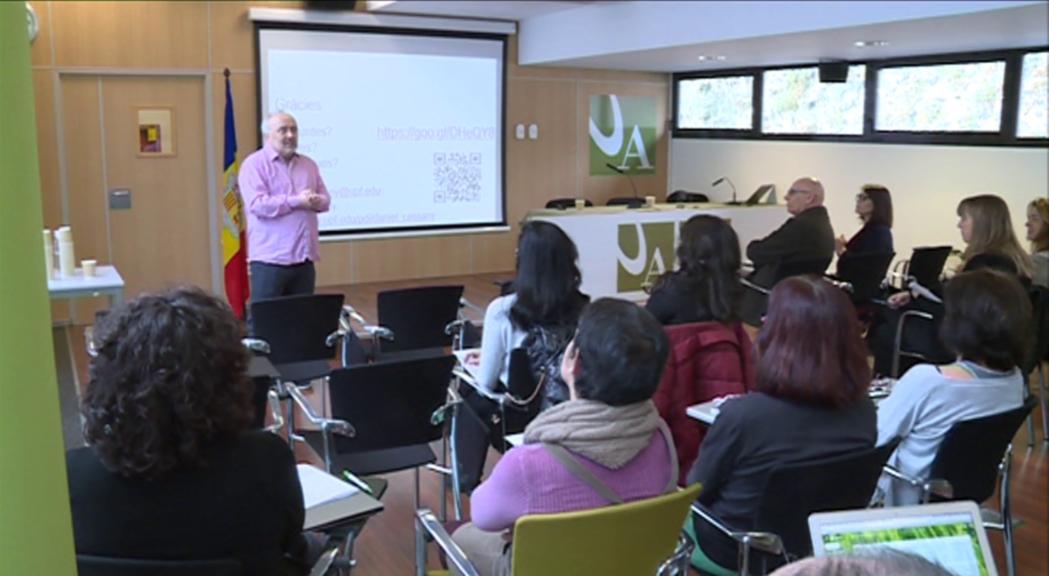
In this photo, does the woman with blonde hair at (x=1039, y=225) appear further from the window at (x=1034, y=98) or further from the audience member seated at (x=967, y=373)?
the audience member seated at (x=967, y=373)

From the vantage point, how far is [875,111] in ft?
28.2

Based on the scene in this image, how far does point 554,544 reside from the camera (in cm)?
180

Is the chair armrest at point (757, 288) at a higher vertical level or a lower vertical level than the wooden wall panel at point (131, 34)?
lower

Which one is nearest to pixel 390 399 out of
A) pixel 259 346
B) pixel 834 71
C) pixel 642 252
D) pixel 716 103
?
pixel 259 346

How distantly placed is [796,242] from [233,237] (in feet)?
14.5

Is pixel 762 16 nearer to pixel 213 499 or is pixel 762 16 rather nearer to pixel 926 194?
pixel 926 194

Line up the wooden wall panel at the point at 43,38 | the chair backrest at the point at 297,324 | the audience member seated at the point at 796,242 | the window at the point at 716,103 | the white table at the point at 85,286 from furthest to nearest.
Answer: the window at the point at 716,103
the wooden wall panel at the point at 43,38
the audience member seated at the point at 796,242
the white table at the point at 85,286
the chair backrest at the point at 297,324

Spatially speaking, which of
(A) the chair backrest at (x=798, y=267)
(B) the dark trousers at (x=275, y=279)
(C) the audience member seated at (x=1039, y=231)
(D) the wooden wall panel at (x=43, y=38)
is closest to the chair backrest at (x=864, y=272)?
(A) the chair backrest at (x=798, y=267)

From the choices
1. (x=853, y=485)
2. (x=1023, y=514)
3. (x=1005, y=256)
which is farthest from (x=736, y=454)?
(x=1005, y=256)

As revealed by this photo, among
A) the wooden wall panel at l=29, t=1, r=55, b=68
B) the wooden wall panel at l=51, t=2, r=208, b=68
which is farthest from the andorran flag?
the wooden wall panel at l=29, t=1, r=55, b=68

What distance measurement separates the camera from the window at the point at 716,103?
998 cm

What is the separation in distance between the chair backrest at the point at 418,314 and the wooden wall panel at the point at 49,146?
408cm

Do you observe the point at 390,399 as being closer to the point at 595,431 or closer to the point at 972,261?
the point at 595,431

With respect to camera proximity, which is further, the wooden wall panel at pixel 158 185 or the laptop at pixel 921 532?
the wooden wall panel at pixel 158 185
